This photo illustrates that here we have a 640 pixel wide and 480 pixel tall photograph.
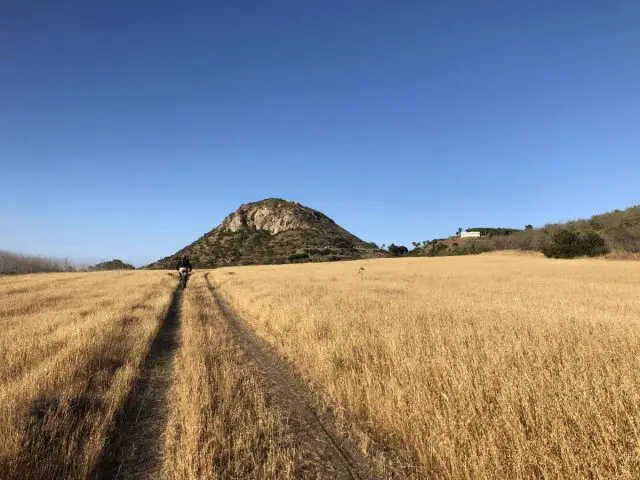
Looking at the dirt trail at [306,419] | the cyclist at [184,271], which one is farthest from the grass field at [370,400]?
the cyclist at [184,271]

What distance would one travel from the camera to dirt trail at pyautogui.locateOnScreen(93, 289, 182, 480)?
15.2 ft

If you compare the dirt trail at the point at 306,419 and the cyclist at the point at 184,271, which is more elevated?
the cyclist at the point at 184,271

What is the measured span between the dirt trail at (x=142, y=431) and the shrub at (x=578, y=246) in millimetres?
73617

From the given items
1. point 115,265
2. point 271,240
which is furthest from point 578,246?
point 115,265

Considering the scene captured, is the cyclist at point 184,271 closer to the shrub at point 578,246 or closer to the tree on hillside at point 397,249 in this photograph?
the shrub at point 578,246

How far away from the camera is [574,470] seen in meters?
3.81

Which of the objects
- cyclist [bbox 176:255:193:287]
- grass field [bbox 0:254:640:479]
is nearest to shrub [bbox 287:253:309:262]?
cyclist [bbox 176:255:193:287]

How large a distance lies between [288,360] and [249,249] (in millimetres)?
138301

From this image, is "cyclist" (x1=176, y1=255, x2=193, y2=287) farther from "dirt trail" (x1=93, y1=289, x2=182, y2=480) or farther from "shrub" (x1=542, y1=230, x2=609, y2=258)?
"shrub" (x1=542, y1=230, x2=609, y2=258)

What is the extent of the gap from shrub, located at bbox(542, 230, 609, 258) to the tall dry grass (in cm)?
7280

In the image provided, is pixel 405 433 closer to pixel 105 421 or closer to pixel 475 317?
pixel 105 421

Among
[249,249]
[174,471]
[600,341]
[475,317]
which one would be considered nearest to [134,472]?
[174,471]

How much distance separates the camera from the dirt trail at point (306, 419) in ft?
15.7

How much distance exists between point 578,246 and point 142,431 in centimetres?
7679
